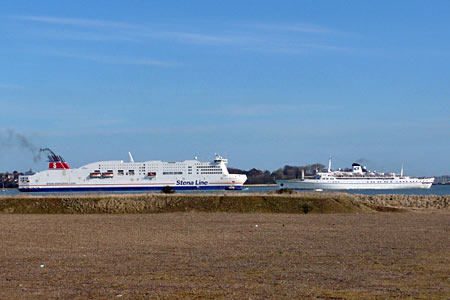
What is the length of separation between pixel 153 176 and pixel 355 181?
123 feet

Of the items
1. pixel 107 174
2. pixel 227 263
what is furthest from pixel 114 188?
pixel 227 263

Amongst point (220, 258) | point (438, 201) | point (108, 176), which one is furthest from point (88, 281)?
point (108, 176)

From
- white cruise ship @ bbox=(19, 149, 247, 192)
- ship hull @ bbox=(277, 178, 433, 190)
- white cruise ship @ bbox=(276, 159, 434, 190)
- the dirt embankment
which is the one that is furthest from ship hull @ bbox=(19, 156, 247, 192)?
the dirt embankment

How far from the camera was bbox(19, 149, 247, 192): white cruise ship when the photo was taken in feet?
330

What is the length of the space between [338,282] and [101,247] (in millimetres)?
8645

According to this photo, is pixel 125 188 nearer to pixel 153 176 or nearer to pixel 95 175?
pixel 153 176

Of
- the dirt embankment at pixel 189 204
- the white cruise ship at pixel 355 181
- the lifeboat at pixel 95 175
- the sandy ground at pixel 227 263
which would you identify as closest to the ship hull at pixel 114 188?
the lifeboat at pixel 95 175

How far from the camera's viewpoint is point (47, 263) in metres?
14.7

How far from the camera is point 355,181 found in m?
114

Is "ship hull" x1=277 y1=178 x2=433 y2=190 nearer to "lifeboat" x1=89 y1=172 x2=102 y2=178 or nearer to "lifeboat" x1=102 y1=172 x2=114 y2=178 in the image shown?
"lifeboat" x1=102 y1=172 x2=114 y2=178

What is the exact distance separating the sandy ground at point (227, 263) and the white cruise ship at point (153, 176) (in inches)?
2977

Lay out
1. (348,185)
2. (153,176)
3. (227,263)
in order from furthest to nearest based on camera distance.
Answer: (348,185) < (153,176) < (227,263)

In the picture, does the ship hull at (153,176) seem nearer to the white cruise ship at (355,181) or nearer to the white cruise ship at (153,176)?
the white cruise ship at (153,176)

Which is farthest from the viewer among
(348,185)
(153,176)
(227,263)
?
(348,185)
